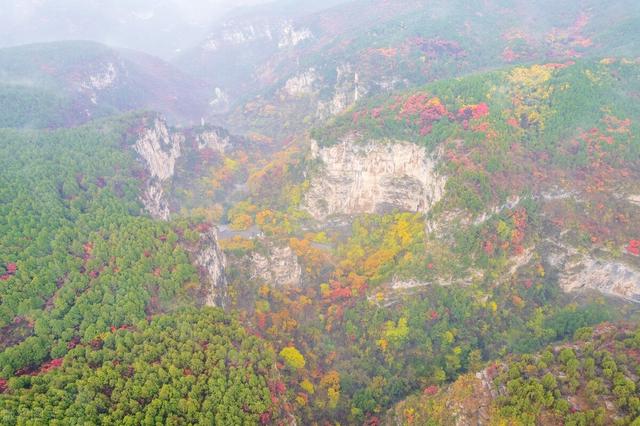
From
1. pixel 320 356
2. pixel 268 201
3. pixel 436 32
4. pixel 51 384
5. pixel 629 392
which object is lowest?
pixel 320 356

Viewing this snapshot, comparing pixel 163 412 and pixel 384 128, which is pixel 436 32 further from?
pixel 163 412

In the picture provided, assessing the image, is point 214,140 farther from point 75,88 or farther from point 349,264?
point 349,264

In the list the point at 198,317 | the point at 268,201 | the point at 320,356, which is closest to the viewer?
the point at 198,317

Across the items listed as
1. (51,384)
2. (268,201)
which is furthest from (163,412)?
(268,201)

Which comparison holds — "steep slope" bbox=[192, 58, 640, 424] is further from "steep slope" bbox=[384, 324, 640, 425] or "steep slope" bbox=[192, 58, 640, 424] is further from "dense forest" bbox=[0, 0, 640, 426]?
"steep slope" bbox=[384, 324, 640, 425]

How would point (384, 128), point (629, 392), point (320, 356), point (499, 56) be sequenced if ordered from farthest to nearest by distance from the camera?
point (499, 56)
point (384, 128)
point (320, 356)
point (629, 392)

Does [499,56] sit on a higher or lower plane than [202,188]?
A: higher
